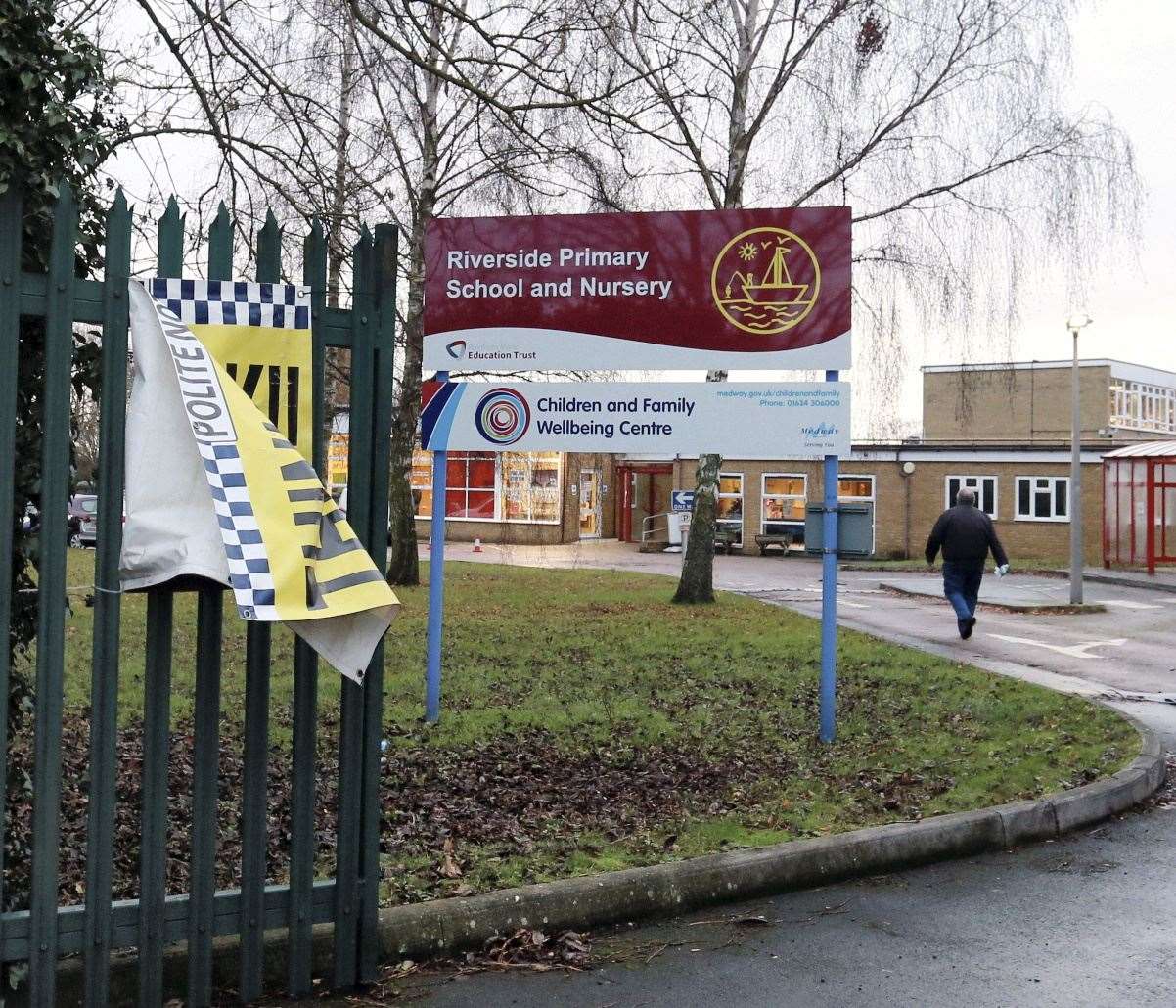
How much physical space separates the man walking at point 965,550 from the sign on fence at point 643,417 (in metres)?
7.01

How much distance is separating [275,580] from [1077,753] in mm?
5854

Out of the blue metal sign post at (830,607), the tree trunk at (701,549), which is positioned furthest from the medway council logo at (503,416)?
the tree trunk at (701,549)

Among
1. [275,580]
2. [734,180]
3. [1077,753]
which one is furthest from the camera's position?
[734,180]

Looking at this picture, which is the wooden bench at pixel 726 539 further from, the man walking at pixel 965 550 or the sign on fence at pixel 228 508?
the sign on fence at pixel 228 508

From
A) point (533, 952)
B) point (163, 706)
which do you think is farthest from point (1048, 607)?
point (163, 706)

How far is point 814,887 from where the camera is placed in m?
5.31

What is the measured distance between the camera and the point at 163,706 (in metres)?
3.87

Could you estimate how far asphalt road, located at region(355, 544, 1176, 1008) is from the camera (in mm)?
→ 4117

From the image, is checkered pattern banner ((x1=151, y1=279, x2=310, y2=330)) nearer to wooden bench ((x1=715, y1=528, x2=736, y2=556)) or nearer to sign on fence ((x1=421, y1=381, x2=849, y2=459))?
sign on fence ((x1=421, y1=381, x2=849, y2=459))

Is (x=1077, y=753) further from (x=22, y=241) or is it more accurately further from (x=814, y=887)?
(x=22, y=241)

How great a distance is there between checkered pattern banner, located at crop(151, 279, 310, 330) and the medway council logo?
4.80 metres

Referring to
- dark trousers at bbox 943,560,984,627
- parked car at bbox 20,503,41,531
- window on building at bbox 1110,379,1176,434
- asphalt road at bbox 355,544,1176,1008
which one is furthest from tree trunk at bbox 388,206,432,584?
window on building at bbox 1110,379,1176,434

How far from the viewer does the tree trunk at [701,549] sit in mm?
18641

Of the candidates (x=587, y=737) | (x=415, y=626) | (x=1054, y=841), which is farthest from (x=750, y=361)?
(x=415, y=626)
